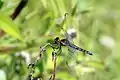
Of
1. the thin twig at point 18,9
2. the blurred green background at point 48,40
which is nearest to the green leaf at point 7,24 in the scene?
the blurred green background at point 48,40

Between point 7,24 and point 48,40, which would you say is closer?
point 7,24

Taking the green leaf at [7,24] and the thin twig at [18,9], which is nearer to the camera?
the green leaf at [7,24]

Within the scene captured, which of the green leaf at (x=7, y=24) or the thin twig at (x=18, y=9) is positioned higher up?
the thin twig at (x=18, y=9)

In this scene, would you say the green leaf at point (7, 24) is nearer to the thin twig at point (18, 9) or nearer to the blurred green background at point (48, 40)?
the blurred green background at point (48, 40)

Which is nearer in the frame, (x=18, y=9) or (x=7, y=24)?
(x=7, y=24)

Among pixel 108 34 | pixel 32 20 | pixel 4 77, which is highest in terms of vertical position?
pixel 108 34

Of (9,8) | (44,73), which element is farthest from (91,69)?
(9,8)

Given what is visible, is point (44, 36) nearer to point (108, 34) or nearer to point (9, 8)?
point (9, 8)

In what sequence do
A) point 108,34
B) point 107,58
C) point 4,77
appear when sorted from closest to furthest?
point 4,77 → point 107,58 → point 108,34
